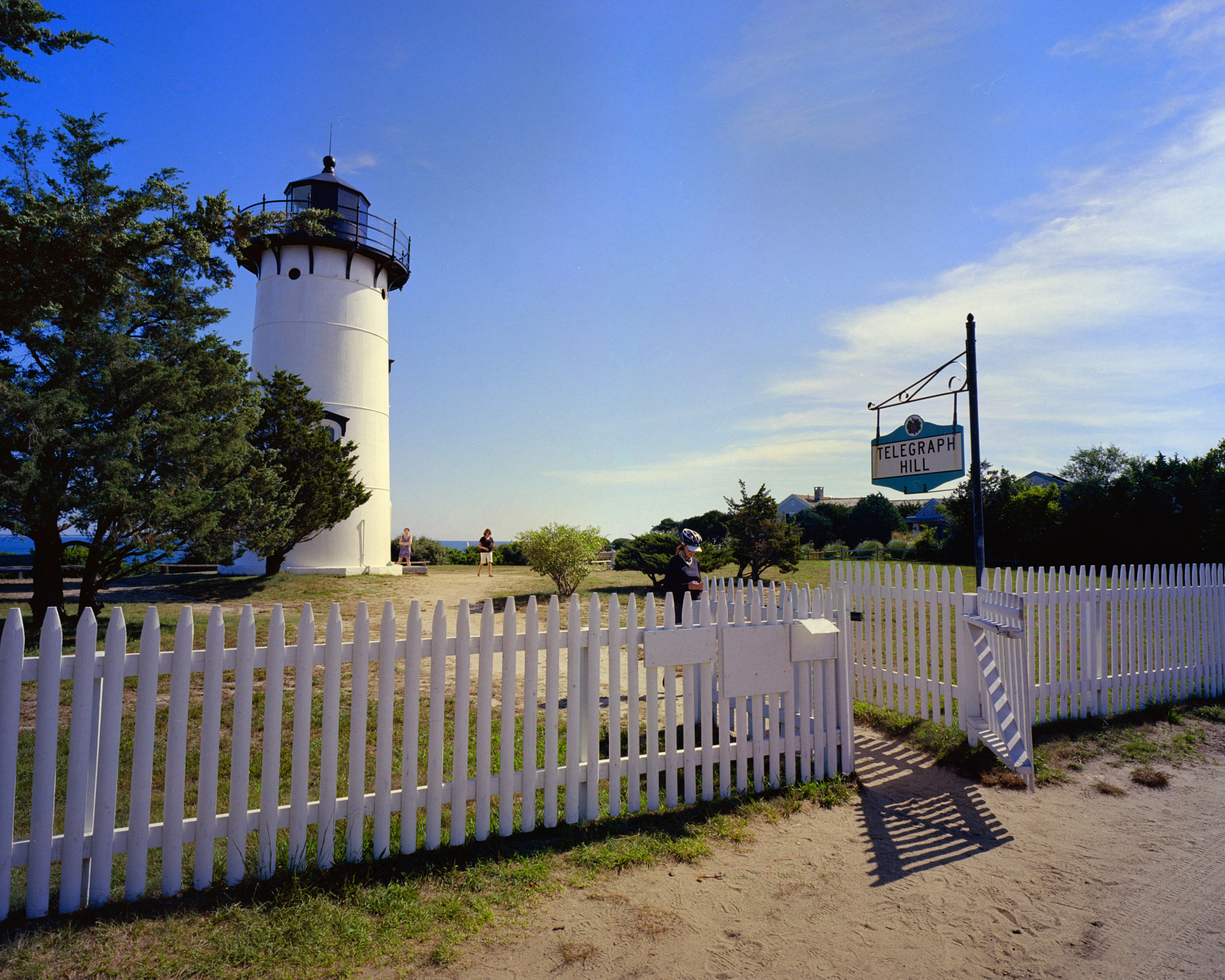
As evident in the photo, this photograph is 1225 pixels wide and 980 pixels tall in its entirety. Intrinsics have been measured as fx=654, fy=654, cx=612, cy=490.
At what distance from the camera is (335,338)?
2167cm

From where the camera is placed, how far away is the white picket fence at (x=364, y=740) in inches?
128

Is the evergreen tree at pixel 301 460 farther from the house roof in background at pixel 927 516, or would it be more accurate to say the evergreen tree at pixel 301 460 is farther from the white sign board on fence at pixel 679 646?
the house roof in background at pixel 927 516

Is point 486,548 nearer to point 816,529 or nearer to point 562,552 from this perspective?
point 562,552

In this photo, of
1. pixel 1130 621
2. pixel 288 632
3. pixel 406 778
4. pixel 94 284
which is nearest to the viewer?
pixel 406 778

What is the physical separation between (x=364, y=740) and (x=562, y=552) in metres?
13.6

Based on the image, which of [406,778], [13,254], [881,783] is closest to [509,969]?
[406,778]

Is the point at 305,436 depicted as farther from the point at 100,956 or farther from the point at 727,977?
the point at 727,977

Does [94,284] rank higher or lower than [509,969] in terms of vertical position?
higher

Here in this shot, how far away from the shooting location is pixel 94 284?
970cm

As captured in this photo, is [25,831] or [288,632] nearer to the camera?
[25,831]

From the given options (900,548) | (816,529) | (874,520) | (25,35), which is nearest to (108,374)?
(25,35)

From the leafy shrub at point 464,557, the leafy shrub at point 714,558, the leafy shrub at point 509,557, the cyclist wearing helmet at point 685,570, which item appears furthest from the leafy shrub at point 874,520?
the cyclist wearing helmet at point 685,570

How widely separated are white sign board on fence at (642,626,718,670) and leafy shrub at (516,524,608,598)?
12560 mm

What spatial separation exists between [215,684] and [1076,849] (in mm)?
5209
